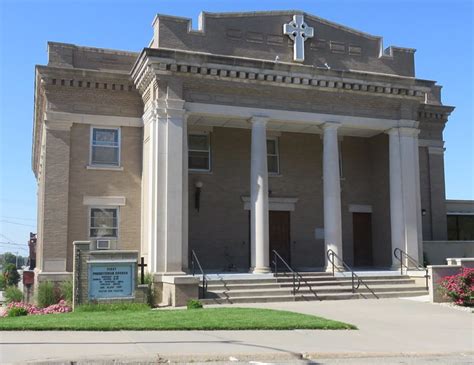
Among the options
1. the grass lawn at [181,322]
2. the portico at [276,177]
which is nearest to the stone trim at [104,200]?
the portico at [276,177]

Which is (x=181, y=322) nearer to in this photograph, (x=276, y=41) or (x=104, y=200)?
(x=104, y=200)

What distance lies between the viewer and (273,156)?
2597 cm

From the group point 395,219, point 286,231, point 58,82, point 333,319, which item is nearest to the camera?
point 333,319

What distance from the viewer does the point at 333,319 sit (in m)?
14.6

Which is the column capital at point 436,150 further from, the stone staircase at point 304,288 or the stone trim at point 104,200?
the stone trim at point 104,200

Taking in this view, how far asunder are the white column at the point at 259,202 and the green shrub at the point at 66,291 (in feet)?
20.3

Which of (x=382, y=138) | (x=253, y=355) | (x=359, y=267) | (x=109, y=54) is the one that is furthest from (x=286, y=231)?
(x=253, y=355)

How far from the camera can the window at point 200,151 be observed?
81.0 ft

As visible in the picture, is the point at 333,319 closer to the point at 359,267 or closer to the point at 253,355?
the point at 253,355

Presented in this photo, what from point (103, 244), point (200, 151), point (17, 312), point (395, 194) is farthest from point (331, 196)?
point (17, 312)

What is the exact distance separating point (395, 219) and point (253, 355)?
15.4m

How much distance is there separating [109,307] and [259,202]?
696cm

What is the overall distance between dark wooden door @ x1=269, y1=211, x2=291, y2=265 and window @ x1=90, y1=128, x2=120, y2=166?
6914mm

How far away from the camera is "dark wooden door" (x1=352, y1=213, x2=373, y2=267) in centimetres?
2683
